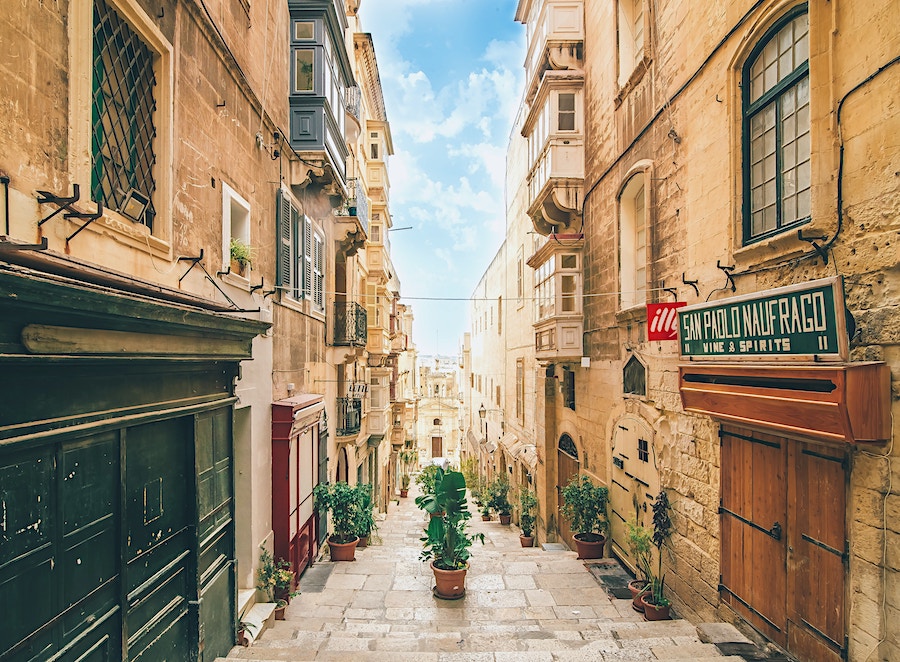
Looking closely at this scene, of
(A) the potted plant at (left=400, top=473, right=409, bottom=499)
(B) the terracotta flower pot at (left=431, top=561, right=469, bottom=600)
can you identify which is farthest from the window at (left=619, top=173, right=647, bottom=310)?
(A) the potted plant at (left=400, top=473, right=409, bottom=499)

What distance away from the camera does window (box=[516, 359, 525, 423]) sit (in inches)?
772

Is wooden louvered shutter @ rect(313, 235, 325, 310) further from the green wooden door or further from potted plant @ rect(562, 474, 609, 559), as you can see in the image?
potted plant @ rect(562, 474, 609, 559)

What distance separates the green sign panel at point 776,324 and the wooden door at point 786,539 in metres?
0.93

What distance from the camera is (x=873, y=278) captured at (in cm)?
425

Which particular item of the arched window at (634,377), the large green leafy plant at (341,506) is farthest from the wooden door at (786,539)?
the large green leafy plant at (341,506)

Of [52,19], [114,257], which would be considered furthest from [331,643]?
[52,19]

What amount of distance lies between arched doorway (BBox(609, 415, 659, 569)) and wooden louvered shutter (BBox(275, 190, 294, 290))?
642cm

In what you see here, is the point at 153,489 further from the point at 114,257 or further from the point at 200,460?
the point at 114,257

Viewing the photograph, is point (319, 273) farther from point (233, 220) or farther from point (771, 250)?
point (771, 250)

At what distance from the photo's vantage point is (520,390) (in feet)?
65.9

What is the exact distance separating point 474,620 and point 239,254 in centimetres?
580

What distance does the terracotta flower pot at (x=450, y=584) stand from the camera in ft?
26.1

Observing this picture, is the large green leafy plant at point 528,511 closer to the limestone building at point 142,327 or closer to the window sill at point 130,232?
the limestone building at point 142,327

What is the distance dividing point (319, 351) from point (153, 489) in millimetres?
8059
